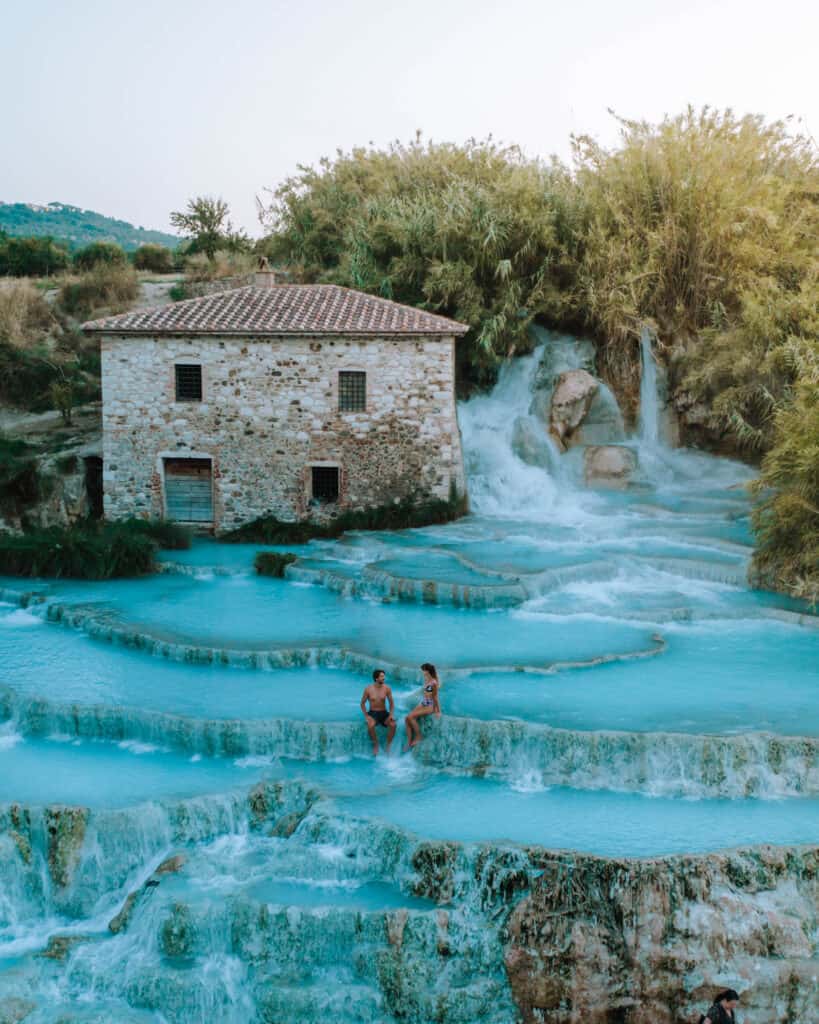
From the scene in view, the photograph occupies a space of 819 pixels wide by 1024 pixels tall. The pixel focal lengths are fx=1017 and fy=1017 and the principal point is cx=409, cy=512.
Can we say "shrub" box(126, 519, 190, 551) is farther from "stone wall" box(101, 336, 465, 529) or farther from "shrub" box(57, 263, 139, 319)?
"shrub" box(57, 263, 139, 319)

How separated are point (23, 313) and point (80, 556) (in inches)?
558

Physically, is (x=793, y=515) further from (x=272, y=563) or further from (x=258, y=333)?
(x=258, y=333)

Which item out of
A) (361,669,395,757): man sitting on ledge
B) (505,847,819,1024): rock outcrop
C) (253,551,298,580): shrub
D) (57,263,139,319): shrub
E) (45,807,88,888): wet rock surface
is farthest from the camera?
(57,263,139,319): shrub

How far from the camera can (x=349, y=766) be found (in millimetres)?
11195

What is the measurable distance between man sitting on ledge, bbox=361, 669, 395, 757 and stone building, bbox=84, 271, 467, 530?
408 inches

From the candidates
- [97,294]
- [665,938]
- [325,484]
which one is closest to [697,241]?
[325,484]

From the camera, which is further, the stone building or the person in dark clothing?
the stone building

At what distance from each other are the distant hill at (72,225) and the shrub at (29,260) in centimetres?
5651

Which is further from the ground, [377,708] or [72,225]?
[72,225]

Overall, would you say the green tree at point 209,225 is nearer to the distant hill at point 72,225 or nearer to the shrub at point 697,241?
the shrub at point 697,241

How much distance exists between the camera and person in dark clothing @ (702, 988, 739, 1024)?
7.87 metres

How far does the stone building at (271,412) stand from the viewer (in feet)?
68.4

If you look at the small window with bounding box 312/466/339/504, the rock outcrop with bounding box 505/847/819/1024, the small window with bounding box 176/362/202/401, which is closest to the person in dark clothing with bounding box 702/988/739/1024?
the rock outcrop with bounding box 505/847/819/1024

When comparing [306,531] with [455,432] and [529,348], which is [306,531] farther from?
[529,348]
